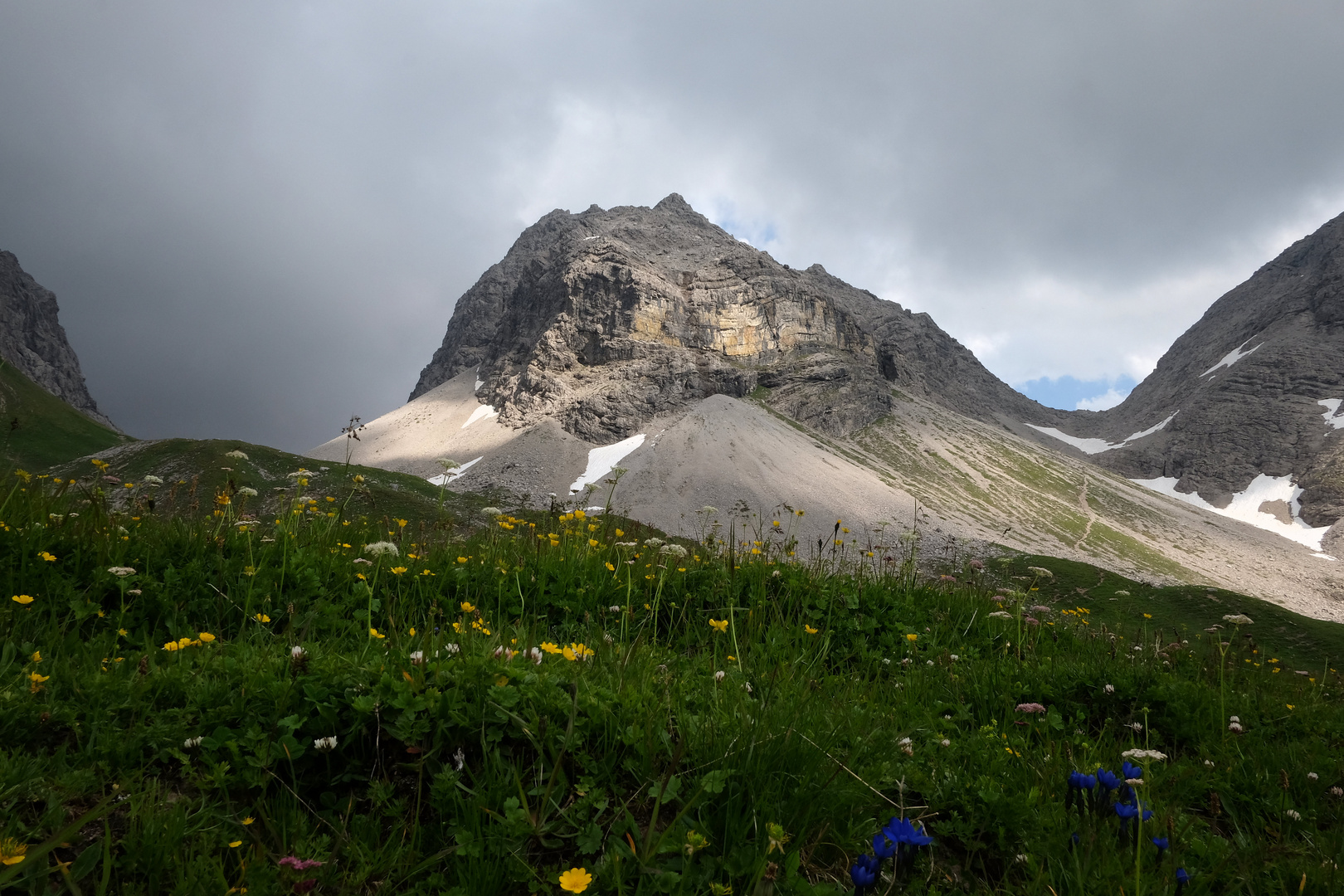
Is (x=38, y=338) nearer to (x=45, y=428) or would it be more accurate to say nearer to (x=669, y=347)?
(x=45, y=428)

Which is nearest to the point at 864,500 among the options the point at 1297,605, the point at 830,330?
the point at 1297,605

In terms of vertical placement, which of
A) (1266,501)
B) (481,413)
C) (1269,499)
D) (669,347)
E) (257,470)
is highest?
(669,347)

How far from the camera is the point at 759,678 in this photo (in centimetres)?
398

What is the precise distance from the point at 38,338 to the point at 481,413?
107 metres

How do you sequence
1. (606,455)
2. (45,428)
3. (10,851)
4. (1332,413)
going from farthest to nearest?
(1332,413) < (606,455) < (45,428) < (10,851)

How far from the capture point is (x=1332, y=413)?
189500mm

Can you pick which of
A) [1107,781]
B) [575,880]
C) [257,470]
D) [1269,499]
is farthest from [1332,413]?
[257,470]

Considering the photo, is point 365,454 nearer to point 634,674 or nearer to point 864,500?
point 864,500

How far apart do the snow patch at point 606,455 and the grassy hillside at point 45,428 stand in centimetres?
6953

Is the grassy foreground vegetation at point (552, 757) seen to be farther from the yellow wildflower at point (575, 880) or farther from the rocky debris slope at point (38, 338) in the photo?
the rocky debris slope at point (38, 338)

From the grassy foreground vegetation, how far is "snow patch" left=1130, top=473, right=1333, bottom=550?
219m

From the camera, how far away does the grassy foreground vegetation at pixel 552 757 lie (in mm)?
2227

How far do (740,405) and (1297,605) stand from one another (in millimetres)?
104160

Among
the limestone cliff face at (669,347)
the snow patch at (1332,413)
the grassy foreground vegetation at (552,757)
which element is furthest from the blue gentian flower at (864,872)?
the snow patch at (1332,413)
